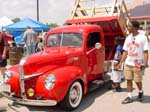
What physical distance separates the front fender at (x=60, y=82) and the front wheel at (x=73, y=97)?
0.51ft

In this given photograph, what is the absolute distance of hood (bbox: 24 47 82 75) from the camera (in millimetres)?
7094

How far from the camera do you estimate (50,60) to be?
291 inches

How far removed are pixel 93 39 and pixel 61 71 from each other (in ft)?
6.60

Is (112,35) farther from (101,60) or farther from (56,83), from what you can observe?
(56,83)

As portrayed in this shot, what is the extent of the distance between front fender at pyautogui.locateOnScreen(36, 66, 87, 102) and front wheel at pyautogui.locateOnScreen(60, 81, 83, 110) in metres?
0.15

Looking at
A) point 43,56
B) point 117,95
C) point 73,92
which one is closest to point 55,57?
point 43,56

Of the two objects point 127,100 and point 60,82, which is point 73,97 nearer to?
point 60,82

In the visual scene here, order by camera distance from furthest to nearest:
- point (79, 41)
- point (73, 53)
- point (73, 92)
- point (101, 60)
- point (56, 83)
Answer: point (101, 60) → point (79, 41) → point (73, 53) → point (73, 92) → point (56, 83)

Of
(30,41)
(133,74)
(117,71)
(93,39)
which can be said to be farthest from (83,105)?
(30,41)

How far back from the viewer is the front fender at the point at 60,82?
670 centimetres

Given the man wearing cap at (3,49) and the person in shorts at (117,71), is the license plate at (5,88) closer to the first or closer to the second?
the man wearing cap at (3,49)

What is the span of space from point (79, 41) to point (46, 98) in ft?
7.02

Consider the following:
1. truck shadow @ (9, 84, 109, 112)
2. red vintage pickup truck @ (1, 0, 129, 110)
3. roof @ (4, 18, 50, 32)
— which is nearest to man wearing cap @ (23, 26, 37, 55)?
roof @ (4, 18, 50, 32)

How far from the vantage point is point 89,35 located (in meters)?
8.62
